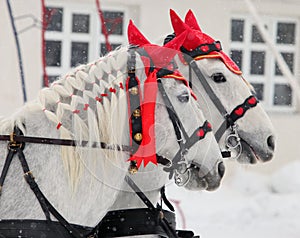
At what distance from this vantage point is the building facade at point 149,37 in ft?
23.2

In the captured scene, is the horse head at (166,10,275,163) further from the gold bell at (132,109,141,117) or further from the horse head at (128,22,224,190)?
the gold bell at (132,109,141,117)

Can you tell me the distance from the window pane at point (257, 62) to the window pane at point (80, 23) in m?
2.36

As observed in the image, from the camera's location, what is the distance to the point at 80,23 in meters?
8.23

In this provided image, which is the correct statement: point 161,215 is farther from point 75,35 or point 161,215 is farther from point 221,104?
point 75,35

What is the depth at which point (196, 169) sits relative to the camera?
270 cm

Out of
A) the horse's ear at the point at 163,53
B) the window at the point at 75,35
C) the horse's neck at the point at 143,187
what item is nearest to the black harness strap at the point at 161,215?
the horse's neck at the point at 143,187

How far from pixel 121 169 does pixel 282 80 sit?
715cm

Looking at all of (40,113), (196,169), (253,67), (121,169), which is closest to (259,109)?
(196,169)

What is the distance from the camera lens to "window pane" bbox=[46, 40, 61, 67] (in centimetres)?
826

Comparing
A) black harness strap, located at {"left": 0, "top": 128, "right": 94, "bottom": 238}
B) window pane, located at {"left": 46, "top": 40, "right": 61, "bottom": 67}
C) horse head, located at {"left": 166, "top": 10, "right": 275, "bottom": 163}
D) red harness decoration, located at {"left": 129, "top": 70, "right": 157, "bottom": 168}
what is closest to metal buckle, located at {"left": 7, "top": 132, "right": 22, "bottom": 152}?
black harness strap, located at {"left": 0, "top": 128, "right": 94, "bottom": 238}

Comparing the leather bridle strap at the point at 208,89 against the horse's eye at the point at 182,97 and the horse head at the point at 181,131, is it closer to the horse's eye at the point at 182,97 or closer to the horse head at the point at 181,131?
the horse head at the point at 181,131

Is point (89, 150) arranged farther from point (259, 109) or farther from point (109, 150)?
point (259, 109)

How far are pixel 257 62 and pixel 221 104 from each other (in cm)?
613

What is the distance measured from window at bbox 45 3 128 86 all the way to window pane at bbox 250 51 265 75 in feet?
6.35
